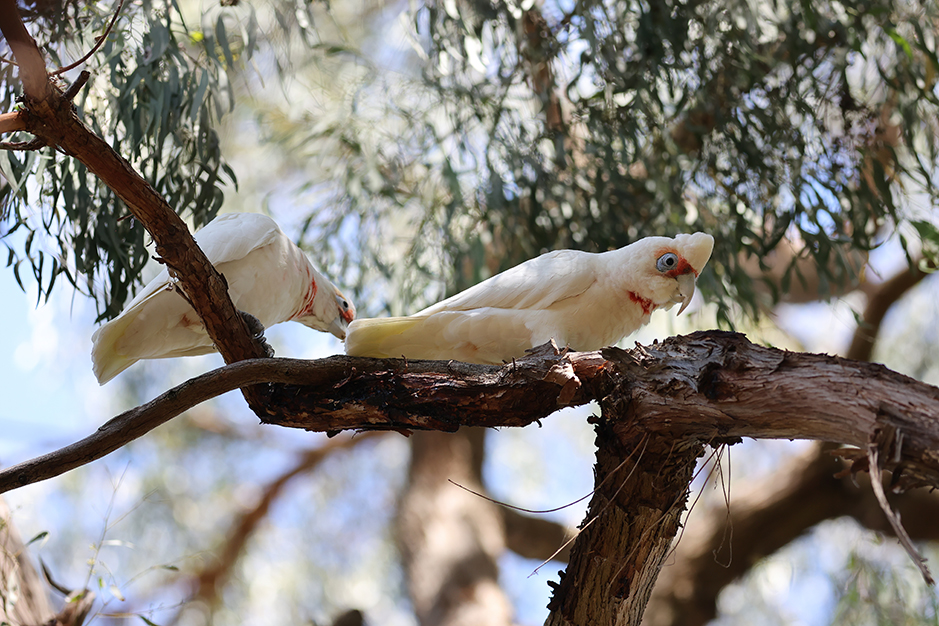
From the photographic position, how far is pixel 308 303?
7.71ft

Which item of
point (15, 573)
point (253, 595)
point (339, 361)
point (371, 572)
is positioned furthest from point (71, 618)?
point (371, 572)

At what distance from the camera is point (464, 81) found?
3.40 meters

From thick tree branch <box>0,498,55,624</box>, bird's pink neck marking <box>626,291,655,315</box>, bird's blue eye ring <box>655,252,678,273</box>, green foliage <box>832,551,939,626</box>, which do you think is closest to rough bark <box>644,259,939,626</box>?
green foliage <box>832,551,939,626</box>

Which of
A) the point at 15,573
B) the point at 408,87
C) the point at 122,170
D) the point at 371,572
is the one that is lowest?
the point at 15,573

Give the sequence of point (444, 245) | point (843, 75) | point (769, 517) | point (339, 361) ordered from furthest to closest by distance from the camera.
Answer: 1. point (769, 517)
2. point (444, 245)
3. point (843, 75)
4. point (339, 361)

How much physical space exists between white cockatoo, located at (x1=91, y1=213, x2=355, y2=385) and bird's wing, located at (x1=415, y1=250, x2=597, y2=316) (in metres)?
0.50

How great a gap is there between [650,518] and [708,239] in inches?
27.3

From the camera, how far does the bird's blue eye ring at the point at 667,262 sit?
1852 mm

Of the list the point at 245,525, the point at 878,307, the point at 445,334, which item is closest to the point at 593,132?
the point at 445,334

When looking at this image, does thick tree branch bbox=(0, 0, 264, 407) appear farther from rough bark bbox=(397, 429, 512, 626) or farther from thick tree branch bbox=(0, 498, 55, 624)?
rough bark bbox=(397, 429, 512, 626)

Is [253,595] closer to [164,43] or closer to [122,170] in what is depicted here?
[164,43]

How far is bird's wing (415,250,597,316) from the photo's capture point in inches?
74.8

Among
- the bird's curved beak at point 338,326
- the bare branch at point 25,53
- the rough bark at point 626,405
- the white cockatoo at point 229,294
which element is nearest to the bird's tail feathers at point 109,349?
the white cockatoo at point 229,294

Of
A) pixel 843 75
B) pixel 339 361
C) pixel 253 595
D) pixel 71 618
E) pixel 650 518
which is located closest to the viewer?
pixel 650 518
